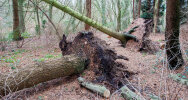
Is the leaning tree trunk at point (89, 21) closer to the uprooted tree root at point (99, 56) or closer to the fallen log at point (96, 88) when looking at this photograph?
the uprooted tree root at point (99, 56)

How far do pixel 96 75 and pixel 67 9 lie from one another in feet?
11.1

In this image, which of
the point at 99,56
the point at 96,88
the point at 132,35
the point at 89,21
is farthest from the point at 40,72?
the point at 132,35

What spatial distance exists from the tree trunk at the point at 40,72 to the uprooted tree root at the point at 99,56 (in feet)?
1.01

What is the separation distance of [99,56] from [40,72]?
1.58m

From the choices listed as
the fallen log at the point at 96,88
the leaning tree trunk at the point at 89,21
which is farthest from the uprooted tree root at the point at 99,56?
the leaning tree trunk at the point at 89,21

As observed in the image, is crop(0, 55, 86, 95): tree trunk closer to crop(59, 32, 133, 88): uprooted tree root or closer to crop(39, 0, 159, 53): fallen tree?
crop(59, 32, 133, 88): uprooted tree root

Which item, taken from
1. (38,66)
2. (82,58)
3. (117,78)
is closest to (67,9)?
(82,58)

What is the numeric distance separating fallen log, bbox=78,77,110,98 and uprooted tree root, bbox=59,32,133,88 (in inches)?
10.5

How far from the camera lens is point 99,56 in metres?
3.57

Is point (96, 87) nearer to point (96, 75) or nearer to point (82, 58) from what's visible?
point (96, 75)

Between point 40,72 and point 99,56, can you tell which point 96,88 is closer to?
point 99,56

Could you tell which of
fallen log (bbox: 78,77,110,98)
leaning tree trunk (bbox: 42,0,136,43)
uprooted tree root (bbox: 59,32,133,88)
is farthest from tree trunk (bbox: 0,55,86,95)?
leaning tree trunk (bbox: 42,0,136,43)

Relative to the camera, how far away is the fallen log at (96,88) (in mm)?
2852

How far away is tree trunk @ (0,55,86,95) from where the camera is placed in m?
2.60
